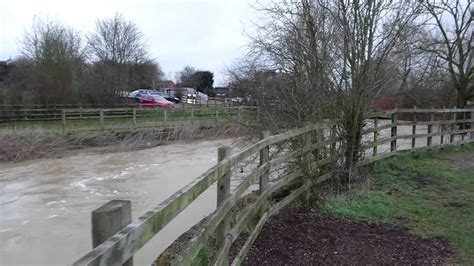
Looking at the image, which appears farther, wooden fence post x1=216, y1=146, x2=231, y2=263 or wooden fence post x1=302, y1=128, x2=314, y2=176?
wooden fence post x1=302, y1=128, x2=314, y2=176

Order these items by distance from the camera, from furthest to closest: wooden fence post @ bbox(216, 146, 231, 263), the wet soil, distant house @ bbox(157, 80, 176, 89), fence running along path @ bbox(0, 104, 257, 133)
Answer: distant house @ bbox(157, 80, 176, 89)
fence running along path @ bbox(0, 104, 257, 133)
the wet soil
wooden fence post @ bbox(216, 146, 231, 263)

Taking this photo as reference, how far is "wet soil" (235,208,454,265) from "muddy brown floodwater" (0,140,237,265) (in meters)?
2.35

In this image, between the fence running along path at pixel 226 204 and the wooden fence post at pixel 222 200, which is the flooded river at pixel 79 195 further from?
the wooden fence post at pixel 222 200

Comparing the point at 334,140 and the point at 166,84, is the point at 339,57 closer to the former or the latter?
the point at 334,140

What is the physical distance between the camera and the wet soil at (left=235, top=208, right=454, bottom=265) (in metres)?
5.02

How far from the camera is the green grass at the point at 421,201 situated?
601 centimetres

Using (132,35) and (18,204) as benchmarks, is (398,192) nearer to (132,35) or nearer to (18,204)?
(18,204)

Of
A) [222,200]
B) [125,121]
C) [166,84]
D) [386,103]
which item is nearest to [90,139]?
[125,121]

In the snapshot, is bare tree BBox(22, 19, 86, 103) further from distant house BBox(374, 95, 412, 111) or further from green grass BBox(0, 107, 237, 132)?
distant house BBox(374, 95, 412, 111)

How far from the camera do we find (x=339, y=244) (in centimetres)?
551

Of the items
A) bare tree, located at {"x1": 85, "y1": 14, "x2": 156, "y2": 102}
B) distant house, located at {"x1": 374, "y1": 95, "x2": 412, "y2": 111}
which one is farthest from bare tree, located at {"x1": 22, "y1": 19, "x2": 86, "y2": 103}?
distant house, located at {"x1": 374, "y1": 95, "x2": 412, "y2": 111}

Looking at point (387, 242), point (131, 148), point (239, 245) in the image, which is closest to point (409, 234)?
point (387, 242)

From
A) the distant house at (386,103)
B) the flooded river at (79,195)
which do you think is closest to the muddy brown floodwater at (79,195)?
the flooded river at (79,195)

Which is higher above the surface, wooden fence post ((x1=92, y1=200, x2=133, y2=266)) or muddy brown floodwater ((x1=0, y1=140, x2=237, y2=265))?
wooden fence post ((x1=92, y1=200, x2=133, y2=266))
